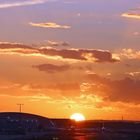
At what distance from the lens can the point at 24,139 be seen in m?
167

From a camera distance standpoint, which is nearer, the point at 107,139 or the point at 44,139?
the point at 44,139

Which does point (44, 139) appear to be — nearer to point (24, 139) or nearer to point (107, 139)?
point (24, 139)

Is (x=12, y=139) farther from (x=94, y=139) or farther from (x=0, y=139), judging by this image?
(x=94, y=139)

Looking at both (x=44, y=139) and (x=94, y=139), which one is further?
(x=94, y=139)

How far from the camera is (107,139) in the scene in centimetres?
17562

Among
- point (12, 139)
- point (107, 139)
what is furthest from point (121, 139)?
point (12, 139)

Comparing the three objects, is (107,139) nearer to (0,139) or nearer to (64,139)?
(64,139)

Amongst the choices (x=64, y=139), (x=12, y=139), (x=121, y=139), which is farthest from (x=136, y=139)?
(x=12, y=139)

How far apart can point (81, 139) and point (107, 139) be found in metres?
8.18

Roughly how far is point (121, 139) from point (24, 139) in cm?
2541

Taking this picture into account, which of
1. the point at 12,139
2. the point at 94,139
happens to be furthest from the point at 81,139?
the point at 12,139

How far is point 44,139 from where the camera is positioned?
16462 cm

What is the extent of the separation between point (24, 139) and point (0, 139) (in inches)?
253

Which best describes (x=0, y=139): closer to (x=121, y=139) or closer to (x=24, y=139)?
(x=24, y=139)
